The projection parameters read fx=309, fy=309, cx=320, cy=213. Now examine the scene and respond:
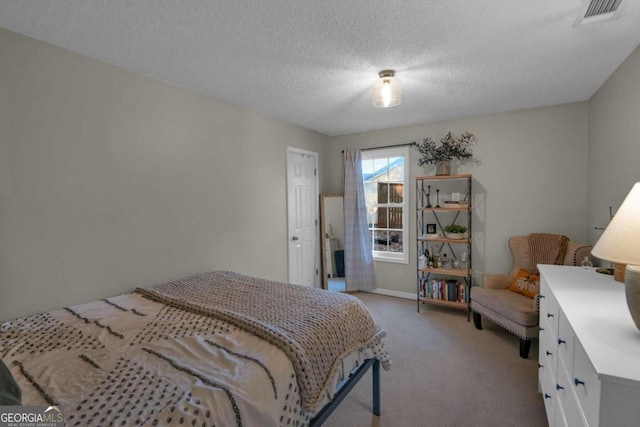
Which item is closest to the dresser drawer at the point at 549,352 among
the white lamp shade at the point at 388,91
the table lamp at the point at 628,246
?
the table lamp at the point at 628,246

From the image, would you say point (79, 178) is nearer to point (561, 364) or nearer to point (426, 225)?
point (561, 364)

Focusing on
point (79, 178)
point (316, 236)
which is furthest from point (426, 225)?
point (79, 178)

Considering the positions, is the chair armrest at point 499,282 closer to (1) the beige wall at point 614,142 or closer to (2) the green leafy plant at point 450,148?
(1) the beige wall at point 614,142

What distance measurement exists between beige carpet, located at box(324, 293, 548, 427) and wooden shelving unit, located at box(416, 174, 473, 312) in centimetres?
39

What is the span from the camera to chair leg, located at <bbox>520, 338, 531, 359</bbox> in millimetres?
2686

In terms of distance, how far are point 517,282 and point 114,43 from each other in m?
3.95

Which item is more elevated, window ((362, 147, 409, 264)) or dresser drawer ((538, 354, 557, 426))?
window ((362, 147, 409, 264))

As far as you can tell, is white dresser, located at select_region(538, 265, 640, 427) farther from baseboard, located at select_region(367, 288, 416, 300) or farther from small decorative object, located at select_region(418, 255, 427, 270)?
baseboard, located at select_region(367, 288, 416, 300)

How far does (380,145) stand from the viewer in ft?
14.5

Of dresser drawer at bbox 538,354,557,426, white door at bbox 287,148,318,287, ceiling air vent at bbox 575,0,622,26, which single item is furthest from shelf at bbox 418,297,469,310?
ceiling air vent at bbox 575,0,622,26

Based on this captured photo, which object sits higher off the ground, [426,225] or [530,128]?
[530,128]

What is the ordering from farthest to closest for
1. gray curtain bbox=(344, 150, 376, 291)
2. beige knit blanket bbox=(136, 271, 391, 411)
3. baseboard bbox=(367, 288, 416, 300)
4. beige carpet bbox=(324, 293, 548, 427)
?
gray curtain bbox=(344, 150, 376, 291) → baseboard bbox=(367, 288, 416, 300) → beige carpet bbox=(324, 293, 548, 427) → beige knit blanket bbox=(136, 271, 391, 411)

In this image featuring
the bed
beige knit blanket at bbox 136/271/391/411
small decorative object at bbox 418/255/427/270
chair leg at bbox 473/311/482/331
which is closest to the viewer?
the bed

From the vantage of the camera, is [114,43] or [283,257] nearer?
[114,43]
